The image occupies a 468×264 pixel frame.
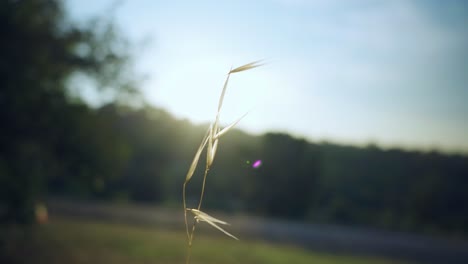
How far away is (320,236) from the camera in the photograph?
65.7ft

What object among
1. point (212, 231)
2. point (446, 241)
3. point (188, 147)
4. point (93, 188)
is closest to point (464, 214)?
point (446, 241)

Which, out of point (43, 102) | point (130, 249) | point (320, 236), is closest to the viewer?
point (43, 102)

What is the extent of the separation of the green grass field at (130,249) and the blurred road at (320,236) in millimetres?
1618

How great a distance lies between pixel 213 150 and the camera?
1103 millimetres

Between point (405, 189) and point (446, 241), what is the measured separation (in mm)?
12007

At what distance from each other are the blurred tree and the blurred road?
981 centimetres

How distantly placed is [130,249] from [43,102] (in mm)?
6377

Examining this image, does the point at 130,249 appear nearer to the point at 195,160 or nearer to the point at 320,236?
the point at 320,236

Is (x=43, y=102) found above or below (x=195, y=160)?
above

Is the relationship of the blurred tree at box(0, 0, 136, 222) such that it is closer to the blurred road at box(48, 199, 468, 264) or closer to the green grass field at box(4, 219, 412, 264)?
the green grass field at box(4, 219, 412, 264)

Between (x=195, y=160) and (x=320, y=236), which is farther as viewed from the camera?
(x=320, y=236)

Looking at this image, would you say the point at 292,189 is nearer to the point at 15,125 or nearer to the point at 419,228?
the point at 419,228

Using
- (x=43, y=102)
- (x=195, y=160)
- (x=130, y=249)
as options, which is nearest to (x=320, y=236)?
(x=130, y=249)

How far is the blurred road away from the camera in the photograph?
57.0ft
